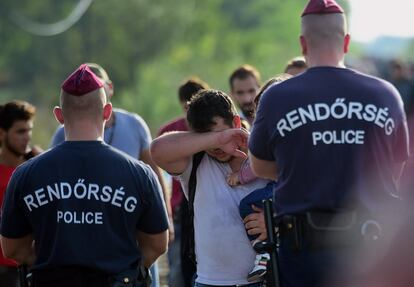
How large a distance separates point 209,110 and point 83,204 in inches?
42.3

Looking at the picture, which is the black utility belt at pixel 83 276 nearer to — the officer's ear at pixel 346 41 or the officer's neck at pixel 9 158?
the officer's ear at pixel 346 41

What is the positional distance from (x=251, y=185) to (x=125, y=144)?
8.02 ft

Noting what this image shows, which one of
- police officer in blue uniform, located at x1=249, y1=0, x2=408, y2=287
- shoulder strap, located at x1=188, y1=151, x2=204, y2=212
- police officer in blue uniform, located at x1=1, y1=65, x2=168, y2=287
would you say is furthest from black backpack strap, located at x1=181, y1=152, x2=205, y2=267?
police officer in blue uniform, located at x1=249, y1=0, x2=408, y2=287

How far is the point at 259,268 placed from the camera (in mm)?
5785

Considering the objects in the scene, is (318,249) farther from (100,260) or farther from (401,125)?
(100,260)

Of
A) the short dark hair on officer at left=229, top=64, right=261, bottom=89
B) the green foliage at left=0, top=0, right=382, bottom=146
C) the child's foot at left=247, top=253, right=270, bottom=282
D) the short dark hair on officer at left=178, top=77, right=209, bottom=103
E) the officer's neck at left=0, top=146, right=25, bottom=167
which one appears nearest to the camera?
the child's foot at left=247, top=253, right=270, bottom=282

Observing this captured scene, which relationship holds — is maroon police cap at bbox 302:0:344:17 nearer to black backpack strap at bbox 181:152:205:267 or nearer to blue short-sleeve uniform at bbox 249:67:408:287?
blue short-sleeve uniform at bbox 249:67:408:287

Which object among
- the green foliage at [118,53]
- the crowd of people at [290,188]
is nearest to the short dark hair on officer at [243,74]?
the crowd of people at [290,188]

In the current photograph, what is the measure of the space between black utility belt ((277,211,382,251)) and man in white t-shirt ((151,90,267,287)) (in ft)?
2.56

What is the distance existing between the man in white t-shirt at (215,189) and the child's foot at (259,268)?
11 cm

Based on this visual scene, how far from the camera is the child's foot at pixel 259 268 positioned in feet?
18.9

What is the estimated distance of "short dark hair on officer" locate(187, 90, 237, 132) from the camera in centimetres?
591

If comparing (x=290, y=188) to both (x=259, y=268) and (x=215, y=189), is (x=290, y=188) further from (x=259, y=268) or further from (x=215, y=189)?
(x=215, y=189)

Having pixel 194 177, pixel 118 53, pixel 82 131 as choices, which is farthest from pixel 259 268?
pixel 118 53
